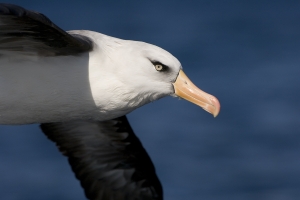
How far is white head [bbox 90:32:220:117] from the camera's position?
379 inches

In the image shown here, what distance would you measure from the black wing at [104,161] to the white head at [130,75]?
8.22ft

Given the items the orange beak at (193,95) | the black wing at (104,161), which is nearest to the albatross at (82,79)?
the orange beak at (193,95)

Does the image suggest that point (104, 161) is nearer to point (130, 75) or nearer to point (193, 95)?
point (193, 95)

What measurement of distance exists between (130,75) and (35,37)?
3.72ft

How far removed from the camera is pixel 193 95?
9969mm

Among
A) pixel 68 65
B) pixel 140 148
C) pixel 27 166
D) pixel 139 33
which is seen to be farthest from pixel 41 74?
pixel 139 33

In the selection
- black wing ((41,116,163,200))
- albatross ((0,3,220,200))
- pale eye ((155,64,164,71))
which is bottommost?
black wing ((41,116,163,200))

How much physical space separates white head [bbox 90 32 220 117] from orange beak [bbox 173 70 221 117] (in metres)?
0.01

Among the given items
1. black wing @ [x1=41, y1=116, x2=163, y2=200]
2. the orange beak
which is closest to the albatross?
the orange beak

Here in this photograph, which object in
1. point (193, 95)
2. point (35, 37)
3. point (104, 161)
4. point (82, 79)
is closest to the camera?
point (35, 37)

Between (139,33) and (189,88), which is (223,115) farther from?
(189,88)

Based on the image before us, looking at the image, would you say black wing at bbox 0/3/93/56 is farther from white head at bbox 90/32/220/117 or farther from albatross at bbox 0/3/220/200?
white head at bbox 90/32/220/117

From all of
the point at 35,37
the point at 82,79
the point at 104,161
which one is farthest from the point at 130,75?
the point at 104,161

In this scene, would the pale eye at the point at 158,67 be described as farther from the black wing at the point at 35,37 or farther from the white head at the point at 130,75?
the black wing at the point at 35,37
